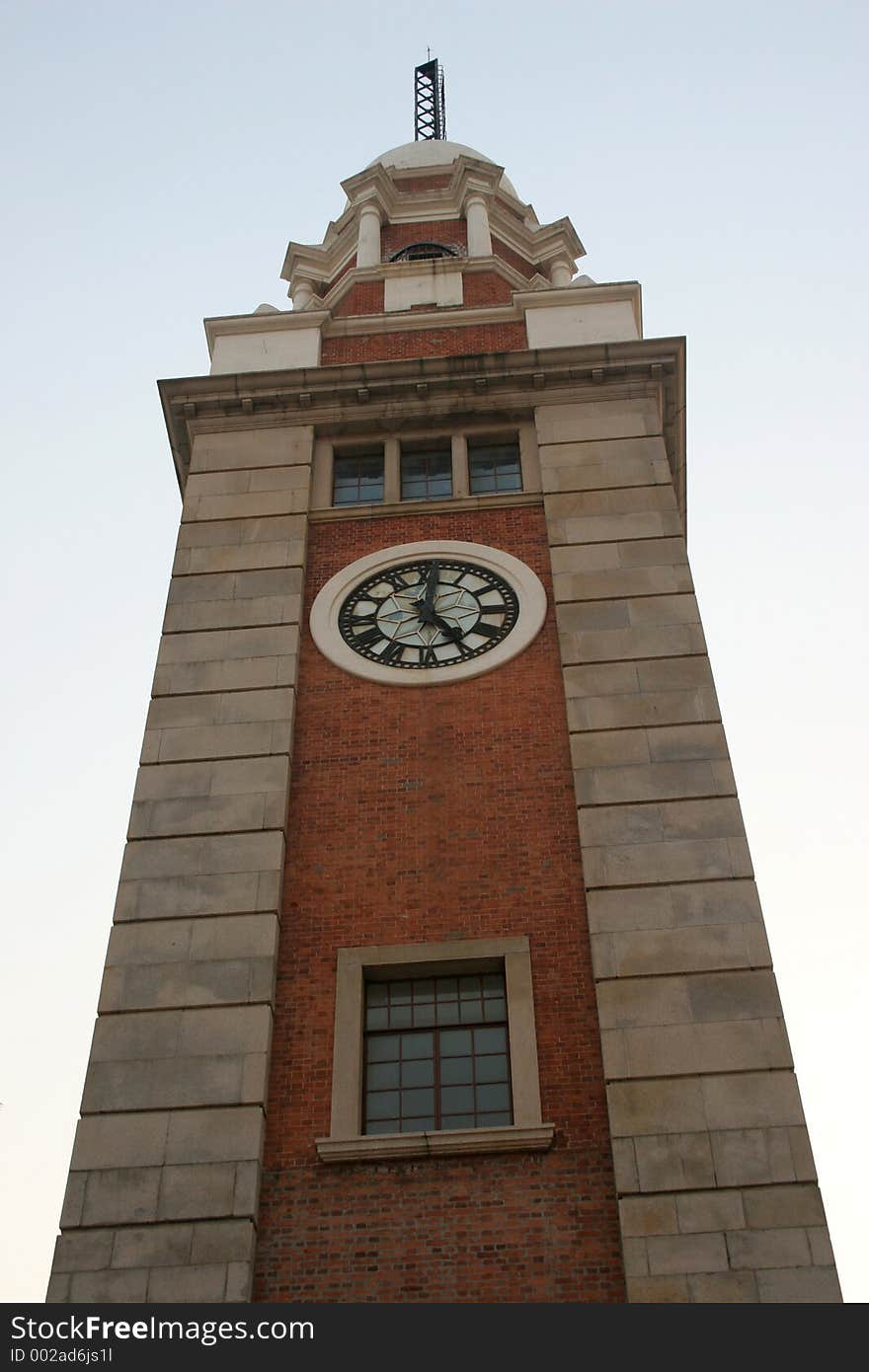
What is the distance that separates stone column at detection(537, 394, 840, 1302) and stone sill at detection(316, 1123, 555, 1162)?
85 cm

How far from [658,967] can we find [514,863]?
2.34 m

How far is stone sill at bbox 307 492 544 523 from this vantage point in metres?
23.8

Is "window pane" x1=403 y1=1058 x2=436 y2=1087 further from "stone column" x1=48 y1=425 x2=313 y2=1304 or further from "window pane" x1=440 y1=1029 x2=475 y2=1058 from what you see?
"stone column" x1=48 y1=425 x2=313 y2=1304

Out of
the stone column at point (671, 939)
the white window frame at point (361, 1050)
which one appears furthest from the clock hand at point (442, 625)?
the white window frame at point (361, 1050)

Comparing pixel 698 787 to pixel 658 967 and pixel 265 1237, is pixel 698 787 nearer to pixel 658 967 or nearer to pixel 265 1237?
pixel 658 967

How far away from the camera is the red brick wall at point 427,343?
27484mm

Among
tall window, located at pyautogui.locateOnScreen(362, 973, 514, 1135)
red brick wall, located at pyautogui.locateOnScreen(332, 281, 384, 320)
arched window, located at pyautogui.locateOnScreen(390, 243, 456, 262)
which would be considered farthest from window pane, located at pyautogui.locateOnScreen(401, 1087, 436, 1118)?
arched window, located at pyautogui.locateOnScreen(390, 243, 456, 262)

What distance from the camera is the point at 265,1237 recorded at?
50.4 ft

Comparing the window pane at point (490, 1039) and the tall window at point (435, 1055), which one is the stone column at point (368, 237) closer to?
the tall window at point (435, 1055)

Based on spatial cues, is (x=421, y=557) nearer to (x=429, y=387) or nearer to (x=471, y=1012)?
(x=429, y=387)

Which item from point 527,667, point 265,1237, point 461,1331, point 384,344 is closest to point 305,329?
point 384,344

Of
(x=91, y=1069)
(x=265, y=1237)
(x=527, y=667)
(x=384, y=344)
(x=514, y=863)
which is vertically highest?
(x=384, y=344)

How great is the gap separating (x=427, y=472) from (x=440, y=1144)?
12296 millimetres

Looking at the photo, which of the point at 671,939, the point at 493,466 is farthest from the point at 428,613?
the point at 671,939
